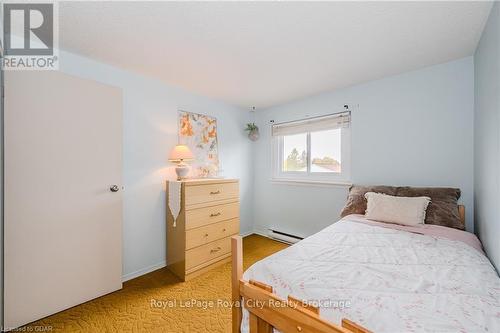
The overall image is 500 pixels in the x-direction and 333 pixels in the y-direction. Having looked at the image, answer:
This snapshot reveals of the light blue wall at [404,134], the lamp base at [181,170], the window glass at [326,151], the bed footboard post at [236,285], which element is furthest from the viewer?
the window glass at [326,151]

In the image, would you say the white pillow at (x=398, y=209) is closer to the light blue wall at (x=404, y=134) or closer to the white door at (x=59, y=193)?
the light blue wall at (x=404, y=134)

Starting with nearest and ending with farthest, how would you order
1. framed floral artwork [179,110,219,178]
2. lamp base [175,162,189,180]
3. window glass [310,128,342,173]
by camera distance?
lamp base [175,162,189,180], framed floral artwork [179,110,219,178], window glass [310,128,342,173]

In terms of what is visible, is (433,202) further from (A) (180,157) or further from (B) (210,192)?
(A) (180,157)

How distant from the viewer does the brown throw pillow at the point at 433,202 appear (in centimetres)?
184

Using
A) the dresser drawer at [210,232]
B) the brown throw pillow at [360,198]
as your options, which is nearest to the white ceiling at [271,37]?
the brown throw pillow at [360,198]

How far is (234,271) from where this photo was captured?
49.9 inches

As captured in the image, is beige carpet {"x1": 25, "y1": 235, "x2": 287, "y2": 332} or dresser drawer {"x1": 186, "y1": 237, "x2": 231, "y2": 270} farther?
dresser drawer {"x1": 186, "y1": 237, "x2": 231, "y2": 270}

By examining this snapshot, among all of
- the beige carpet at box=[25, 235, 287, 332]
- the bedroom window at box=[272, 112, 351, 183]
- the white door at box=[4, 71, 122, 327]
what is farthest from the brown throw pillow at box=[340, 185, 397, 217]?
the white door at box=[4, 71, 122, 327]

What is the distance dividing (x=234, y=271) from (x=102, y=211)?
150 centimetres

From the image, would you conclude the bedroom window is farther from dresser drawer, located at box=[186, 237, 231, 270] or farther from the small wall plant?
dresser drawer, located at box=[186, 237, 231, 270]

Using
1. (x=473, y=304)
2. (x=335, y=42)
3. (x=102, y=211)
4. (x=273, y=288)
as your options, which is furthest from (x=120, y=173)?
(x=473, y=304)

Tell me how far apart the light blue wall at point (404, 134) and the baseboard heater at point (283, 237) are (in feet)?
0.30

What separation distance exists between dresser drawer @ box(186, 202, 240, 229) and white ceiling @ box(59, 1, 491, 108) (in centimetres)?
156

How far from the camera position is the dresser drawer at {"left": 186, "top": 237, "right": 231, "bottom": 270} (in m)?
2.29
